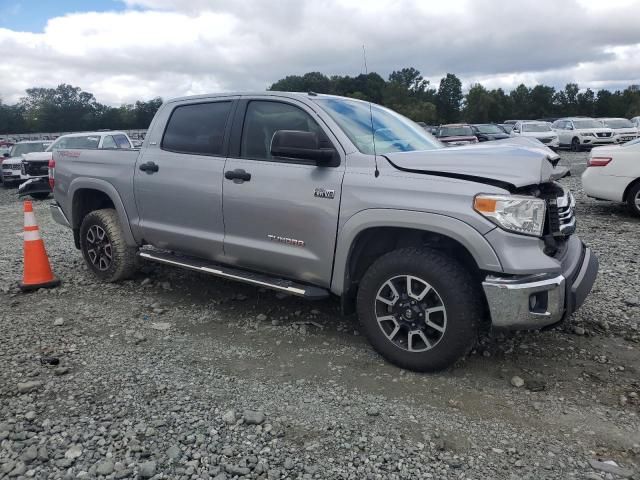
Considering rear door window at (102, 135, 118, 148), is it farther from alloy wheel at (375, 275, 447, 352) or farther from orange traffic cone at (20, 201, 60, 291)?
alloy wheel at (375, 275, 447, 352)

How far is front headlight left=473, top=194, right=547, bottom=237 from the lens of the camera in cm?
320

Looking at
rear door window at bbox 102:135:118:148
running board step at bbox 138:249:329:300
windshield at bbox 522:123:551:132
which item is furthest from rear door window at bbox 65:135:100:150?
windshield at bbox 522:123:551:132

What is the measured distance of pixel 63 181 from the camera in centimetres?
591

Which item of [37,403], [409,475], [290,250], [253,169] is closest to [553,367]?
[409,475]

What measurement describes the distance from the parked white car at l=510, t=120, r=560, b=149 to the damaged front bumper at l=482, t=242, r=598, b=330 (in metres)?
23.0

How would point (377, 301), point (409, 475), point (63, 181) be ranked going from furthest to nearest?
point (63, 181)
point (377, 301)
point (409, 475)

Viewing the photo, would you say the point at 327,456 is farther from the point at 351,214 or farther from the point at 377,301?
the point at 351,214

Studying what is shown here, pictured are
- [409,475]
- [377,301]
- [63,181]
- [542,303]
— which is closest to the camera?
[409,475]

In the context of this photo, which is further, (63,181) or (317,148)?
(63,181)

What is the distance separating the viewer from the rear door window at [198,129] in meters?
4.62

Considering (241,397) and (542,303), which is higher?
(542,303)

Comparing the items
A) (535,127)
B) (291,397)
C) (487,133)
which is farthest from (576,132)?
(291,397)

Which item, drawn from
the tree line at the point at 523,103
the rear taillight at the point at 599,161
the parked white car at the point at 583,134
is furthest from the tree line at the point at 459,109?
the rear taillight at the point at 599,161

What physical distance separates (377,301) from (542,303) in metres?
1.04
